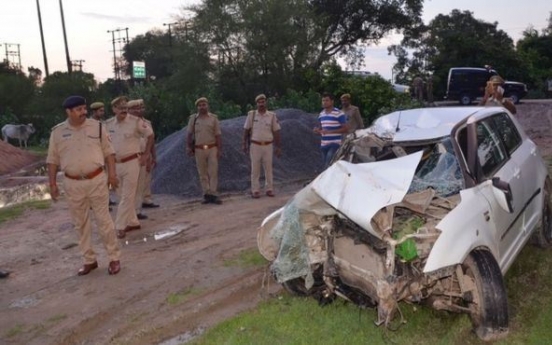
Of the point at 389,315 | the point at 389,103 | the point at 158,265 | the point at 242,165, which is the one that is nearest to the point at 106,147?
the point at 158,265

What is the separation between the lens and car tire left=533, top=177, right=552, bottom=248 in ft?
20.5

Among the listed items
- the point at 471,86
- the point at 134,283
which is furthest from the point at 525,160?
the point at 471,86

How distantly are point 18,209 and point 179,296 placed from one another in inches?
252

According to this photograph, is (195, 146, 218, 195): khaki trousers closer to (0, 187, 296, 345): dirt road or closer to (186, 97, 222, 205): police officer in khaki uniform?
(186, 97, 222, 205): police officer in khaki uniform

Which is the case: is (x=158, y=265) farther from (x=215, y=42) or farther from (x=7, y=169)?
(x=215, y=42)

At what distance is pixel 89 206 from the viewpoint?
6.37 metres

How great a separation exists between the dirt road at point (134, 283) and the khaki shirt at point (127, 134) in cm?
123

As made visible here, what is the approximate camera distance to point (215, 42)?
2498 cm

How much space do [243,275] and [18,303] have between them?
2.26 meters

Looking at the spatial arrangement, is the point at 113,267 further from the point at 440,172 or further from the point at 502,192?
the point at 502,192

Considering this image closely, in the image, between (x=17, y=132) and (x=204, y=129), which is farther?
(x=17, y=132)

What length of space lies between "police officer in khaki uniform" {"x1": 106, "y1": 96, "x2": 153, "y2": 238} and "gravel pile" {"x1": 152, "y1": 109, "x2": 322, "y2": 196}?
3.62 meters

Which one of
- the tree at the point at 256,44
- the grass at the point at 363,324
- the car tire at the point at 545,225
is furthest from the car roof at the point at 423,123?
the tree at the point at 256,44

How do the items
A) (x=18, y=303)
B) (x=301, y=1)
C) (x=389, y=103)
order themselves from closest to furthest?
(x=18, y=303)
(x=389, y=103)
(x=301, y=1)
